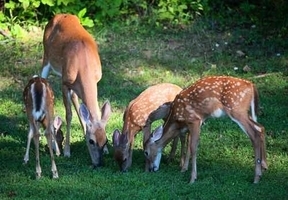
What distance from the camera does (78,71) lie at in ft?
33.0

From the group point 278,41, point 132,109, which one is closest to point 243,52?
point 278,41

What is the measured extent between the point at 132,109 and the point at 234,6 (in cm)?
623

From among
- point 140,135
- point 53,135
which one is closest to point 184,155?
point 140,135

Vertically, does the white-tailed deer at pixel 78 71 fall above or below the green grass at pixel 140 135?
above

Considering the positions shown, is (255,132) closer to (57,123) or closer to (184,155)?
(184,155)

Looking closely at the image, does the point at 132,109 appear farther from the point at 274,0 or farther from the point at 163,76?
the point at 274,0

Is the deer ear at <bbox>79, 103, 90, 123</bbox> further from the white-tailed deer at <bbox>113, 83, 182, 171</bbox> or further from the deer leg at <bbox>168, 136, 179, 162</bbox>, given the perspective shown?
the deer leg at <bbox>168, 136, 179, 162</bbox>

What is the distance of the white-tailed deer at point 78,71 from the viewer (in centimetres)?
947

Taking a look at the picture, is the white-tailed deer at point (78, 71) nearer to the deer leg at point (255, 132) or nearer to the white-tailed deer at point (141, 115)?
the white-tailed deer at point (141, 115)

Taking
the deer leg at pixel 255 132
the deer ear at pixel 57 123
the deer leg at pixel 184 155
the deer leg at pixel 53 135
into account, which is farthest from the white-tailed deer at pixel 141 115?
the deer leg at pixel 255 132

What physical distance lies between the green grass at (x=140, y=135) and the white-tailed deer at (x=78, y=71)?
1.15 feet

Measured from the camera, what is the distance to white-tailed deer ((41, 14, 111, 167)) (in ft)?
31.1

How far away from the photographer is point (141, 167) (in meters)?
9.47

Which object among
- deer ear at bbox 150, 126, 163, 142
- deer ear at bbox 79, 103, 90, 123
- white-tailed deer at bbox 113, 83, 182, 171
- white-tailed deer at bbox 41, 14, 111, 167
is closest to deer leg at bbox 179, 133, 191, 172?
deer ear at bbox 150, 126, 163, 142
